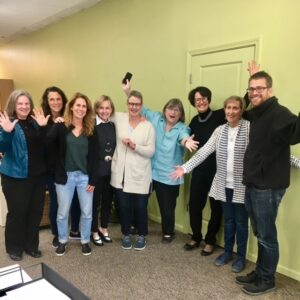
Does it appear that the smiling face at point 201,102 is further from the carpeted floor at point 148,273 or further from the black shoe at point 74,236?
the black shoe at point 74,236

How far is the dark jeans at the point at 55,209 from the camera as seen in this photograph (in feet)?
9.78

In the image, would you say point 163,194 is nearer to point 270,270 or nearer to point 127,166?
point 127,166

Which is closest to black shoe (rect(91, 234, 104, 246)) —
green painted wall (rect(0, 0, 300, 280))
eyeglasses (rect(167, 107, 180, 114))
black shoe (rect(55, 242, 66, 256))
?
black shoe (rect(55, 242, 66, 256))

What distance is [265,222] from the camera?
2.19m

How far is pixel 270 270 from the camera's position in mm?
2281

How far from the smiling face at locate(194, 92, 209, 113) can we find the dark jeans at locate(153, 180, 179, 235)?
74cm

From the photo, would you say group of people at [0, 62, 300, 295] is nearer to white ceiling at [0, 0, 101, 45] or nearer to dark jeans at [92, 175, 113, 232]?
dark jeans at [92, 175, 113, 232]

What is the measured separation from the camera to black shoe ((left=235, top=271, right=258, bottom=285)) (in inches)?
95.0

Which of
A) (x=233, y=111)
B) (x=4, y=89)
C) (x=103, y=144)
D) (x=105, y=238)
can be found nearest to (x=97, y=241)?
(x=105, y=238)

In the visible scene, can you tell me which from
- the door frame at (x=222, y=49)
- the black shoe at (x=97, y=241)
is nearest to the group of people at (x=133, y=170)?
the black shoe at (x=97, y=241)

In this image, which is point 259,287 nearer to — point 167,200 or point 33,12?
point 167,200

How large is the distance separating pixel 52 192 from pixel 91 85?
2.16 meters

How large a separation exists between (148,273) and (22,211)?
117 cm

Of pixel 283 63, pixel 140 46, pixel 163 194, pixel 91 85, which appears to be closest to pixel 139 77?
pixel 140 46
